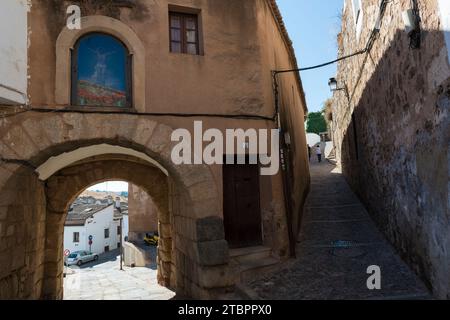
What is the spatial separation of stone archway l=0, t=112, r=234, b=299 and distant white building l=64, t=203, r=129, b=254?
89.1ft

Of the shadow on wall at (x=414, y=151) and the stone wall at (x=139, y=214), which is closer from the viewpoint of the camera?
the shadow on wall at (x=414, y=151)

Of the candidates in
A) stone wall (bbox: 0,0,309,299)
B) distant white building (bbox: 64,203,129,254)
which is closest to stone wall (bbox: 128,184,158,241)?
stone wall (bbox: 0,0,309,299)

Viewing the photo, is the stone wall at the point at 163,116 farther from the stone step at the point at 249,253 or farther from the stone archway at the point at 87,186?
the stone archway at the point at 87,186

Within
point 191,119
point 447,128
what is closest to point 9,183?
point 191,119

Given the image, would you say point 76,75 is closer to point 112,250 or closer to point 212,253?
point 212,253

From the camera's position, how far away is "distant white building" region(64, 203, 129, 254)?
32562 mm

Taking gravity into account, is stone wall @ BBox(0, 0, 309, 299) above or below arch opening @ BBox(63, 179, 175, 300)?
above

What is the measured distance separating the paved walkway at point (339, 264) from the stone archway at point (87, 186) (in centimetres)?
327

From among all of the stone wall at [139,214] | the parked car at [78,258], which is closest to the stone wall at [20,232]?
the stone wall at [139,214]

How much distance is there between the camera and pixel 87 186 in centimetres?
819

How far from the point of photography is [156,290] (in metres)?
7.94

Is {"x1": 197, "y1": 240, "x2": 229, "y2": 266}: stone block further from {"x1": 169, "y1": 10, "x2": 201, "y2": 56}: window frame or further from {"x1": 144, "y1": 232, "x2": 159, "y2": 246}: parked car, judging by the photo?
{"x1": 144, "y1": 232, "x2": 159, "y2": 246}: parked car

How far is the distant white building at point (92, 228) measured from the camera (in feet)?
107
